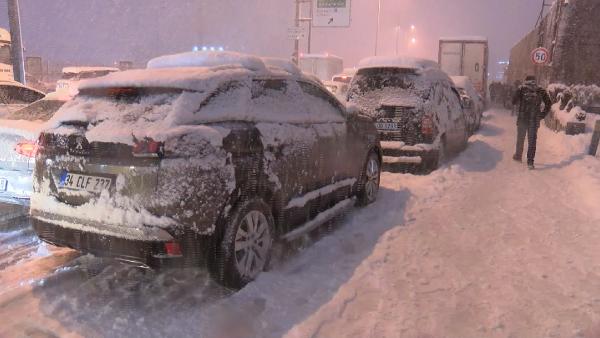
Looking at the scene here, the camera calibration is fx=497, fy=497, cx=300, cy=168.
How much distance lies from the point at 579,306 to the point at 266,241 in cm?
260

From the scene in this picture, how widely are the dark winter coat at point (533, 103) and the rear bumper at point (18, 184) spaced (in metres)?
8.67

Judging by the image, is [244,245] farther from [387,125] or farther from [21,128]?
[387,125]

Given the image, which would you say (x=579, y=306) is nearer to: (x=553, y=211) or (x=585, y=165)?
(x=553, y=211)

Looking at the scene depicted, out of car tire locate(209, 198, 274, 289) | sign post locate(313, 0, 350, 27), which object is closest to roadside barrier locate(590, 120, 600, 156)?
car tire locate(209, 198, 274, 289)

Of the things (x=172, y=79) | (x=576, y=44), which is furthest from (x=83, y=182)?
(x=576, y=44)

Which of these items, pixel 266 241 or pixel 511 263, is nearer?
pixel 266 241

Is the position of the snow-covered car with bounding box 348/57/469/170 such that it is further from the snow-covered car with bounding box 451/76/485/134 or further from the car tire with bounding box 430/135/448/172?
the snow-covered car with bounding box 451/76/485/134

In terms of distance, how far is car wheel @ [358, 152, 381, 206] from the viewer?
6.65m

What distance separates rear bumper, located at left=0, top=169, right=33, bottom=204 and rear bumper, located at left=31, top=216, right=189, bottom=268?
6.51 ft

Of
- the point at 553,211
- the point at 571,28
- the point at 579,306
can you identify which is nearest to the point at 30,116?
the point at 579,306

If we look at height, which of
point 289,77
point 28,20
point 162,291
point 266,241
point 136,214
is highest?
point 28,20

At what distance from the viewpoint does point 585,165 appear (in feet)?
29.2

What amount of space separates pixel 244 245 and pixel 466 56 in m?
22.4

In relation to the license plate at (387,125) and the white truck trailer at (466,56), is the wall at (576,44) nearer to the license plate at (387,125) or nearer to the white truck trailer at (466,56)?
the white truck trailer at (466,56)
